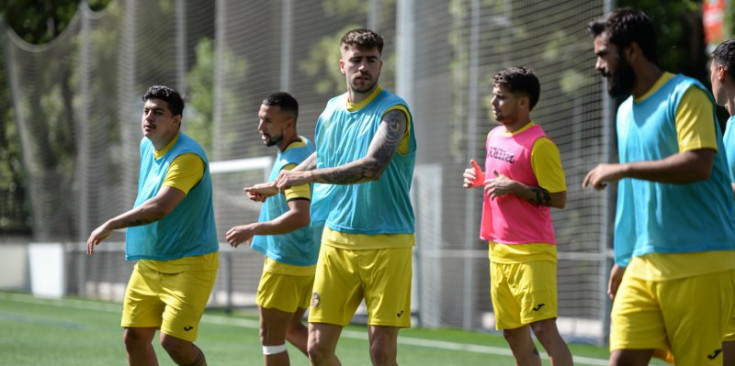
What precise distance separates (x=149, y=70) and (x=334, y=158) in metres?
20.0

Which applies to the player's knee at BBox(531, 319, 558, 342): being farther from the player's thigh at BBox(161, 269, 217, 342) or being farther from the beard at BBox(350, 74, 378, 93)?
the player's thigh at BBox(161, 269, 217, 342)

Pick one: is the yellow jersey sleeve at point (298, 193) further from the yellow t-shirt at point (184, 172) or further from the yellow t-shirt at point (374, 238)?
the yellow t-shirt at point (374, 238)

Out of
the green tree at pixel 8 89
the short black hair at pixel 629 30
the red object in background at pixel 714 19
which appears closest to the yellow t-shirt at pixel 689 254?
the short black hair at pixel 629 30

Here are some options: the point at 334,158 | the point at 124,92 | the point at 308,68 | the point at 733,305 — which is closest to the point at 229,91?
the point at 308,68

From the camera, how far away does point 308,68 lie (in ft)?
65.1

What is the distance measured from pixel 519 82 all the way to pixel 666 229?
8.13 feet

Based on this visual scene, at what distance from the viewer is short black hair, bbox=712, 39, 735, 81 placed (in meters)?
6.44

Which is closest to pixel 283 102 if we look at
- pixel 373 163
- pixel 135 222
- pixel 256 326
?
pixel 135 222

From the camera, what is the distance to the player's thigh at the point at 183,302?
23.2 ft

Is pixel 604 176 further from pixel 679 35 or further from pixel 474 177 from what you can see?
pixel 679 35

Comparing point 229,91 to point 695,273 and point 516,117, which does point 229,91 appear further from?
point 695,273

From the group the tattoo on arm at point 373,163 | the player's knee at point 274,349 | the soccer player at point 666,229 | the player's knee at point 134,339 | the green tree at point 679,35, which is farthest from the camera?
the green tree at point 679,35

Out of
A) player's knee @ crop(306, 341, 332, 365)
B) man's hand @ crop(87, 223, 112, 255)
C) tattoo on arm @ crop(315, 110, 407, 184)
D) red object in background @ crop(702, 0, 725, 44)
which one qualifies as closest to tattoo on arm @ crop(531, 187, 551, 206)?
tattoo on arm @ crop(315, 110, 407, 184)

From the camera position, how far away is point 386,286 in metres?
6.43
